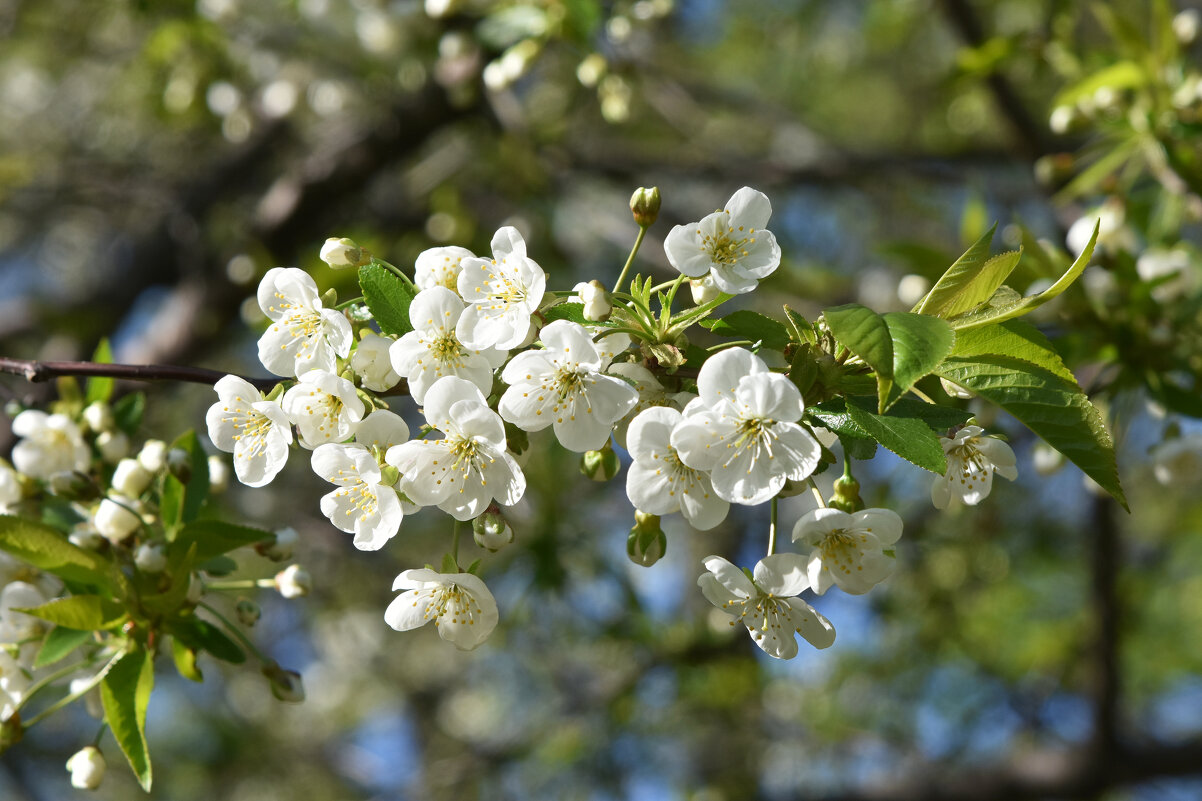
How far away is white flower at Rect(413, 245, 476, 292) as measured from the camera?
1.28 metres

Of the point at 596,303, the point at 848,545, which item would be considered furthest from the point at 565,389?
the point at 848,545

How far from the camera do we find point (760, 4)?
568 cm

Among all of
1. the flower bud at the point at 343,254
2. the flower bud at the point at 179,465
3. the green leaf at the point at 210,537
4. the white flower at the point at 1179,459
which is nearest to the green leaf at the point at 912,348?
the flower bud at the point at 343,254

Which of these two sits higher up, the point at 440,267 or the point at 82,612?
the point at 440,267

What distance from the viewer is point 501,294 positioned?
125 cm

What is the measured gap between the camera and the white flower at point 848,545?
1226 mm

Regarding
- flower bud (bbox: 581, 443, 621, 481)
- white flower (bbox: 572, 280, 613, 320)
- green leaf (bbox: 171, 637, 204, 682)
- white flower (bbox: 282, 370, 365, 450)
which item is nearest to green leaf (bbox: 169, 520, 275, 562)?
green leaf (bbox: 171, 637, 204, 682)

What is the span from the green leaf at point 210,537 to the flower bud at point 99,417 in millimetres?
422

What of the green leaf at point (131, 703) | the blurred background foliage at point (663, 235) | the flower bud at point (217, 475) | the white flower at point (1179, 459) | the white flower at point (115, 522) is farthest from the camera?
the blurred background foliage at point (663, 235)

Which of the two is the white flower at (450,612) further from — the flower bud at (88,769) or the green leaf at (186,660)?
the flower bud at (88,769)

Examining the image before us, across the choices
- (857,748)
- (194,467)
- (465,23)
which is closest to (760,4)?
(465,23)

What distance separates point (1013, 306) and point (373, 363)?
2.67 feet

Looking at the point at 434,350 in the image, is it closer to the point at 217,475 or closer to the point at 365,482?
the point at 365,482

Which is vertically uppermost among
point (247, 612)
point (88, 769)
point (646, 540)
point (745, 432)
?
point (745, 432)
